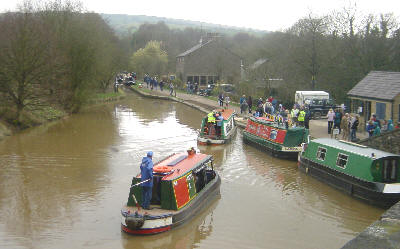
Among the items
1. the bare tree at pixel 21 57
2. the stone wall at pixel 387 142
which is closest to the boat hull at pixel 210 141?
the stone wall at pixel 387 142

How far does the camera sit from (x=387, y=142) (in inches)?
627

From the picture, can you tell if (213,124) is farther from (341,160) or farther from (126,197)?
(126,197)

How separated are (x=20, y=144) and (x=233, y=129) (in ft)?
35.4

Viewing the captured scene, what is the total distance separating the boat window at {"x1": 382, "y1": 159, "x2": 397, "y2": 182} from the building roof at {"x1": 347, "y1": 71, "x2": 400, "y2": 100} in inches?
282

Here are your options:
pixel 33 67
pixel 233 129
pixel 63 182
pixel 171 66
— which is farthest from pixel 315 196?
pixel 171 66

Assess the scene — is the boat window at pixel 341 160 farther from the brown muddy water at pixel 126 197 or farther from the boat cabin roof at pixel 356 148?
the brown muddy water at pixel 126 197

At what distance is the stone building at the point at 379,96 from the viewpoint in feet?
63.2

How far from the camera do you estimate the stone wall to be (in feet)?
51.7

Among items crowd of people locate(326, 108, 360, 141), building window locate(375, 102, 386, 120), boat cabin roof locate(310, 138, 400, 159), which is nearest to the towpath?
Answer: crowd of people locate(326, 108, 360, 141)

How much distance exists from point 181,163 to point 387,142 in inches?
305

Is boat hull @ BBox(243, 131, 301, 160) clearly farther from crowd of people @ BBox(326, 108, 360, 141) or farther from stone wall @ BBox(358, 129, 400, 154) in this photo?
stone wall @ BBox(358, 129, 400, 154)

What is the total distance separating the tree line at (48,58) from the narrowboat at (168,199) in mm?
15630

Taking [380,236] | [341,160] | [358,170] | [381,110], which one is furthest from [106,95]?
[380,236]

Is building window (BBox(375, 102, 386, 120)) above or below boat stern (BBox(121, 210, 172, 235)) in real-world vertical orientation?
above
